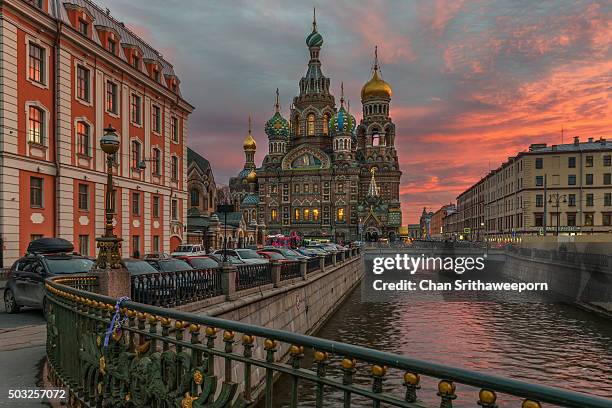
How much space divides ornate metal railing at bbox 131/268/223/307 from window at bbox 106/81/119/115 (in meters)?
19.8

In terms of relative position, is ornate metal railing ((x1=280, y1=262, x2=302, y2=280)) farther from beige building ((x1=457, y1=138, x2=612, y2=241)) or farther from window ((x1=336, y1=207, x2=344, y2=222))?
window ((x1=336, y1=207, x2=344, y2=222))

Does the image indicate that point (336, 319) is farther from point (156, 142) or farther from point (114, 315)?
point (114, 315)

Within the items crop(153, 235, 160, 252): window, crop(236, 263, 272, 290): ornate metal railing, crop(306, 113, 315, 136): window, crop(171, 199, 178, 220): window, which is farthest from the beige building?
crop(236, 263, 272, 290): ornate metal railing

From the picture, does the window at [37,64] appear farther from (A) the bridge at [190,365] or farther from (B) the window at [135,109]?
(A) the bridge at [190,365]

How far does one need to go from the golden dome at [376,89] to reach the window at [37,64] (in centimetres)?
9747

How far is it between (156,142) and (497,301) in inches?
1092

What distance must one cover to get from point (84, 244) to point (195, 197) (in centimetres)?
5142

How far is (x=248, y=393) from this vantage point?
3926 millimetres

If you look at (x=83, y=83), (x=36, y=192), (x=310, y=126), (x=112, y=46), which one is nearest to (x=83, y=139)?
(x=83, y=83)

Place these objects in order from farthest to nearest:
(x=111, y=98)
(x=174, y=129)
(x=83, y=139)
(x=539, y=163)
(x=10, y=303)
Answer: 1. (x=539, y=163)
2. (x=174, y=129)
3. (x=111, y=98)
4. (x=83, y=139)
5. (x=10, y=303)

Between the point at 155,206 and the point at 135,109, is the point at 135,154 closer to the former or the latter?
the point at 135,109

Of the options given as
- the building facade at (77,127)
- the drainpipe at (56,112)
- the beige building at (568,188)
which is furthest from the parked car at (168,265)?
the beige building at (568,188)

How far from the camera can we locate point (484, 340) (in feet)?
76.6

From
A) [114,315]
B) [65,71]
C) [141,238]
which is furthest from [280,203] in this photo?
[114,315]
